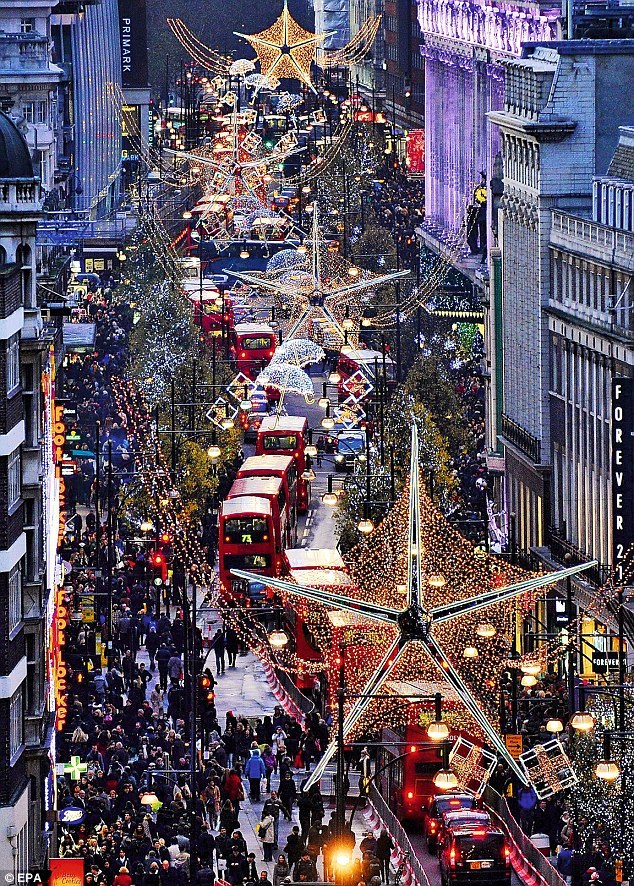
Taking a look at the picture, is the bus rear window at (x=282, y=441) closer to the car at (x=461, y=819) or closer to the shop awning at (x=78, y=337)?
the shop awning at (x=78, y=337)

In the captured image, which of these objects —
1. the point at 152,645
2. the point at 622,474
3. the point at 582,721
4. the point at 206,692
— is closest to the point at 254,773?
the point at 206,692

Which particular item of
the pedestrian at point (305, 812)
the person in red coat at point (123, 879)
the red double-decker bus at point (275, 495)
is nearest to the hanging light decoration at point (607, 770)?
the person in red coat at point (123, 879)

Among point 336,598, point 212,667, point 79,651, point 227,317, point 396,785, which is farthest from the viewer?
point 227,317

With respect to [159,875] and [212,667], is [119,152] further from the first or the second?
[159,875]

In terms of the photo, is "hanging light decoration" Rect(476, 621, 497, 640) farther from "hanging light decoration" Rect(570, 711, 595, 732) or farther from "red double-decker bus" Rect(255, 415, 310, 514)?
"red double-decker bus" Rect(255, 415, 310, 514)

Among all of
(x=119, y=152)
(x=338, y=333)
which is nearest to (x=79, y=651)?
(x=338, y=333)

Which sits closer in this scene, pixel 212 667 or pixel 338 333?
pixel 212 667
